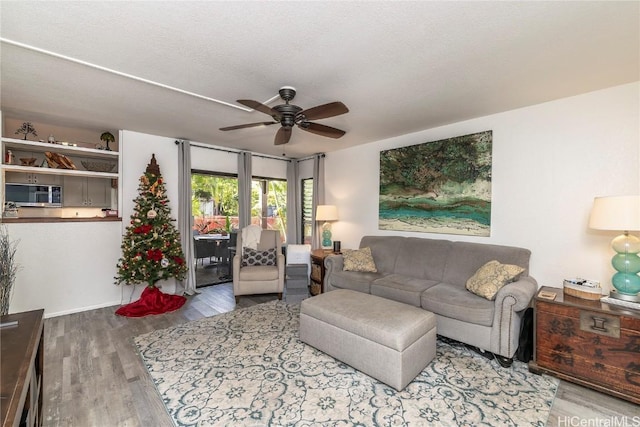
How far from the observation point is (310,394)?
2057 millimetres

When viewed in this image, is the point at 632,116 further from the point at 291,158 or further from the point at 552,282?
the point at 291,158

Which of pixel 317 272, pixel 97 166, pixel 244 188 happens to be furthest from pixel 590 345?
pixel 97 166

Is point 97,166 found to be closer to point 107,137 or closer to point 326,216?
point 107,137

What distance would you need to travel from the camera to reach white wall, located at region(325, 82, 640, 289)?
2529 millimetres

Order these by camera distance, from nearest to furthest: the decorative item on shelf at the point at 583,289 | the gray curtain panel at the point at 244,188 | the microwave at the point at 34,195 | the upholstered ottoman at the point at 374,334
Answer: the upholstered ottoman at the point at 374,334 < the decorative item on shelf at the point at 583,289 < the microwave at the point at 34,195 < the gray curtain panel at the point at 244,188

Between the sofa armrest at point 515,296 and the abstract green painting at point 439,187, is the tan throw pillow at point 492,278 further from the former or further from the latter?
the abstract green painting at point 439,187

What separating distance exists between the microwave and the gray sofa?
4331 millimetres

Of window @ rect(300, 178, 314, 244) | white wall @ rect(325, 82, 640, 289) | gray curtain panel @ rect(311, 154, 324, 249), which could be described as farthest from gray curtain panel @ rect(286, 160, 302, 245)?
white wall @ rect(325, 82, 640, 289)

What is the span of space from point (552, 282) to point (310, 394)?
2.73m

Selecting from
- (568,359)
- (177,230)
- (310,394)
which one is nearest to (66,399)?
(310,394)

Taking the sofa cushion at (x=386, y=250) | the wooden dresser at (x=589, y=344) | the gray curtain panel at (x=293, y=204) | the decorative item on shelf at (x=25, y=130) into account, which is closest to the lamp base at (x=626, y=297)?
the wooden dresser at (x=589, y=344)

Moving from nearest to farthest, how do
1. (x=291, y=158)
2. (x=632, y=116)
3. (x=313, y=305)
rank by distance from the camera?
(x=632, y=116), (x=313, y=305), (x=291, y=158)

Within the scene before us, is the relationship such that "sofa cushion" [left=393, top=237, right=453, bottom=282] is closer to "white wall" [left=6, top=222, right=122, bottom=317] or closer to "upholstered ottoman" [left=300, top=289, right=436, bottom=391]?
"upholstered ottoman" [left=300, top=289, right=436, bottom=391]

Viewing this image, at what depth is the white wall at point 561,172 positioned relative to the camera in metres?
2.53
